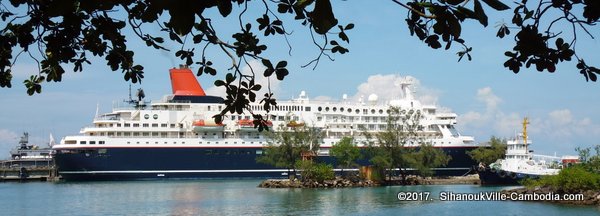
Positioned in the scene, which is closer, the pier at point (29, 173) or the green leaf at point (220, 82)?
the green leaf at point (220, 82)

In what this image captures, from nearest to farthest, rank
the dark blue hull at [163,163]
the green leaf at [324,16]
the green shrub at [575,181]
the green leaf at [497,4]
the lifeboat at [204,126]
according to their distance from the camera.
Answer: the green leaf at [324,16]
the green leaf at [497,4]
the green shrub at [575,181]
the dark blue hull at [163,163]
the lifeboat at [204,126]

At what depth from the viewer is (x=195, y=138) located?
48281 mm

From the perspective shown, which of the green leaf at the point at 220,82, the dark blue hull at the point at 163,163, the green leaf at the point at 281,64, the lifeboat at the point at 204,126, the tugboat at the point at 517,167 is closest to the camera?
the green leaf at the point at 281,64

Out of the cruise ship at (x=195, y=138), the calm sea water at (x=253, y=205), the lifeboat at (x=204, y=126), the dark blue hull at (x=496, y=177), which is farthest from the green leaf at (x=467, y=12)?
the lifeboat at (x=204, y=126)

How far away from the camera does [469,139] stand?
51219 millimetres

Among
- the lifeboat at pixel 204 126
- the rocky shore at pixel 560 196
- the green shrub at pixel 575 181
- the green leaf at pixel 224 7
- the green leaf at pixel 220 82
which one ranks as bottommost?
the rocky shore at pixel 560 196

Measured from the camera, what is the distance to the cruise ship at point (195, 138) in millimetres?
46500

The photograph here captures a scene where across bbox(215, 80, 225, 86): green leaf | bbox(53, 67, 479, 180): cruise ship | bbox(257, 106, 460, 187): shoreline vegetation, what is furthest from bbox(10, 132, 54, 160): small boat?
bbox(215, 80, 225, 86): green leaf

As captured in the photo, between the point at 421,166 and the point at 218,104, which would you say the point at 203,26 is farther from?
the point at 218,104

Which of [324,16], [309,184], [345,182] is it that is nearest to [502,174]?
[345,182]

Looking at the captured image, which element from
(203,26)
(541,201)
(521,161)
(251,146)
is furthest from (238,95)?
(251,146)

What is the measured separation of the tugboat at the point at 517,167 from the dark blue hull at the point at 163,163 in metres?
9.73

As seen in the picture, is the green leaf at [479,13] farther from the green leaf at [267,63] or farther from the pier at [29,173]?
the pier at [29,173]

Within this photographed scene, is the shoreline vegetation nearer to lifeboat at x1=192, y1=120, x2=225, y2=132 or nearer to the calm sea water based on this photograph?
lifeboat at x1=192, y1=120, x2=225, y2=132
